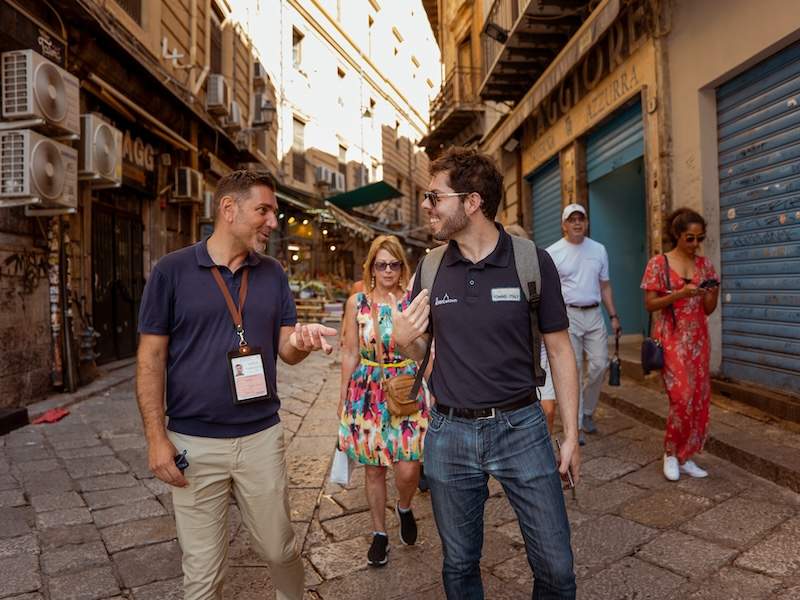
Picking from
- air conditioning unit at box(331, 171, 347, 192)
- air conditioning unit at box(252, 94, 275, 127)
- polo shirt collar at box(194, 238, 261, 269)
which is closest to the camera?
polo shirt collar at box(194, 238, 261, 269)

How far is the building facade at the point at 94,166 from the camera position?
615 cm

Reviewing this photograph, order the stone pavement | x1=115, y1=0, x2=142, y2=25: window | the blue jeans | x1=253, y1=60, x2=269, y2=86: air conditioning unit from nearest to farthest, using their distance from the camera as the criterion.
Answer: the blue jeans, the stone pavement, x1=115, y1=0, x2=142, y2=25: window, x1=253, y1=60, x2=269, y2=86: air conditioning unit

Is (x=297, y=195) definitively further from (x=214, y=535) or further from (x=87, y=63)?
(x=214, y=535)

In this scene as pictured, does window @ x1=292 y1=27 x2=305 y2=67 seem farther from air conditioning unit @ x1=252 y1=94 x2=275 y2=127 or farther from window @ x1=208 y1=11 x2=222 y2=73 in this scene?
window @ x1=208 y1=11 x2=222 y2=73

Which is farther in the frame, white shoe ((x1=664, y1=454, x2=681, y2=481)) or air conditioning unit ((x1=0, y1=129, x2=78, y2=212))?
air conditioning unit ((x1=0, y1=129, x2=78, y2=212))

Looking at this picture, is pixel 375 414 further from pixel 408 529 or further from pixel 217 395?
pixel 217 395

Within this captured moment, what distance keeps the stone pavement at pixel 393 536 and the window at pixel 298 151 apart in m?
16.1

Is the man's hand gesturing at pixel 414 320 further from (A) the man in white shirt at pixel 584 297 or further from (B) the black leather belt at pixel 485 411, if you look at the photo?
(A) the man in white shirt at pixel 584 297

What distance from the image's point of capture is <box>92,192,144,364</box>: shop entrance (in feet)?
28.8

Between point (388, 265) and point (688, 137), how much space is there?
4465 millimetres

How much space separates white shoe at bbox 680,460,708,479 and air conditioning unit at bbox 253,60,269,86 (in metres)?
15.3

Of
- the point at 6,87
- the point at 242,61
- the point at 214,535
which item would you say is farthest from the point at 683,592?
the point at 242,61

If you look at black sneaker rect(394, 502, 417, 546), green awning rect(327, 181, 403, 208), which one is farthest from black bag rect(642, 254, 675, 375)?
green awning rect(327, 181, 403, 208)

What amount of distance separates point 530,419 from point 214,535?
1.21 meters
